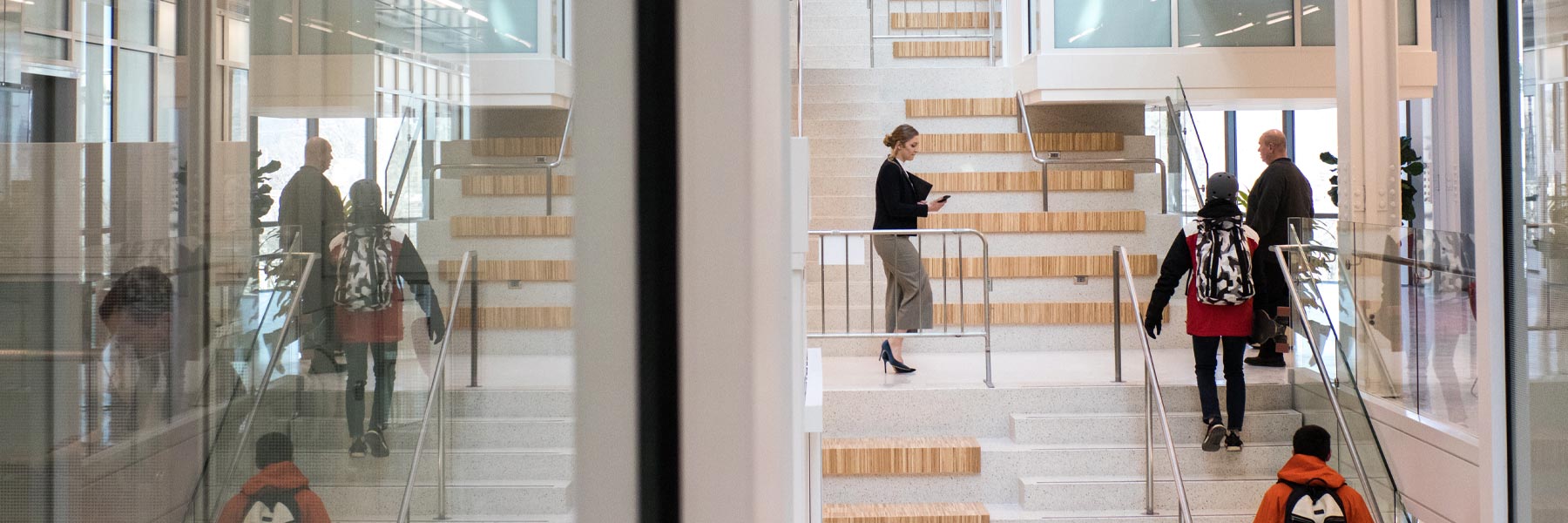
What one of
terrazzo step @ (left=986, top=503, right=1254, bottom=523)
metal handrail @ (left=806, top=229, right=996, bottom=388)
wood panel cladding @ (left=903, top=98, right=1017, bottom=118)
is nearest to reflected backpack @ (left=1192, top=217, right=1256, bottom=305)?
terrazzo step @ (left=986, top=503, right=1254, bottom=523)

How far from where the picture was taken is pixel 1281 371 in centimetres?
617

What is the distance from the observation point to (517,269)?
354 mm

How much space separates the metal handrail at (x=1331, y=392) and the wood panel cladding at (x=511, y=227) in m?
4.27

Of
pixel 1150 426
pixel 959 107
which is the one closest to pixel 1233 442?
pixel 1150 426

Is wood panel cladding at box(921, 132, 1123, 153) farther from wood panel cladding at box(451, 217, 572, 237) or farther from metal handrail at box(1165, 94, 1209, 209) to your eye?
wood panel cladding at box(451, 217, 572, 237)

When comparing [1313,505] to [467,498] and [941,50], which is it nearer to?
[467,498]

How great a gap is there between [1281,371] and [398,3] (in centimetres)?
666

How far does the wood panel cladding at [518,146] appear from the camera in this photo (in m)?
0.34

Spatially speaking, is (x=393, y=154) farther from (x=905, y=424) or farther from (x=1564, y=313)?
(x=905, y=424)

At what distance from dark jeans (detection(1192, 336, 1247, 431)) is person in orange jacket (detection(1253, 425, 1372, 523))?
1.40m

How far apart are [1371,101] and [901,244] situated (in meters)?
2.54

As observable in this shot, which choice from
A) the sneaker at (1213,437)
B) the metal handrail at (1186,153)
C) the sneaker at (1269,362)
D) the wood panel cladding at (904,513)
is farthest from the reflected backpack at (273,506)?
the metal handrail at (1186,153)

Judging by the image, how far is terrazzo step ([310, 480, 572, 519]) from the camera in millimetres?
280

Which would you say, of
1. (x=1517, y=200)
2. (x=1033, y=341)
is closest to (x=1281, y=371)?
(x=1033, y=341)
